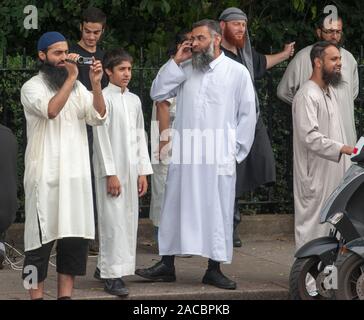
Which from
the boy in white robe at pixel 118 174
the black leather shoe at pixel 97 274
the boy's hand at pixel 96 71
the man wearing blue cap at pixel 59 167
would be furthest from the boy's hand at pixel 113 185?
the boy's hand at pixel 96 71

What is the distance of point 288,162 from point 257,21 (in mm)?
1486

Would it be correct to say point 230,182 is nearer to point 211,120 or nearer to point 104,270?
point 211,120

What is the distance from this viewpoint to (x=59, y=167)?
9.84 meters

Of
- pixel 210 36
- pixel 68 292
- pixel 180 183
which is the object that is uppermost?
pixel 210 36

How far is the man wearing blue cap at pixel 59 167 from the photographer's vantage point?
9828 mm

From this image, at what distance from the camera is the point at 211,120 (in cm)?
1088

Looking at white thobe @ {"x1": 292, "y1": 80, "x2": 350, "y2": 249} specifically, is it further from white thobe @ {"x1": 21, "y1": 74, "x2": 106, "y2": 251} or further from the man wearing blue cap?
white thobe @ {"x1": 21, "y1": 74, "x2": 106, "y2": 251}

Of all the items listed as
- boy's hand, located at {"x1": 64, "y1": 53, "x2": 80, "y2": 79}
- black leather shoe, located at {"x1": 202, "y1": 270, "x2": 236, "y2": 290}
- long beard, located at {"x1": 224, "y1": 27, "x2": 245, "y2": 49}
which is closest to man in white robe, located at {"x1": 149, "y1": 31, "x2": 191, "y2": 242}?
long beard, located at {"x1": 224, "y1": 27, "x2": 245, "y2": 49}

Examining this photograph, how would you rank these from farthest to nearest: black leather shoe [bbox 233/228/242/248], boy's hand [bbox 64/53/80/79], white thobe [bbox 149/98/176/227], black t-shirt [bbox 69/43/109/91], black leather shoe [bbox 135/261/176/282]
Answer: black leather shoe [bbox 233/228/242/248] < white thobe [bbox 149/98/176/227] < black t-shirt [bbox 69/43/109/91] < black leather shoe [bbox 135/261/176/282] < boy's hand [bbox 64/53/80/79]

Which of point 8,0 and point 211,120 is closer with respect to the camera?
point 211,120

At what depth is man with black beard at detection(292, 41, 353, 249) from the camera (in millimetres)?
11062

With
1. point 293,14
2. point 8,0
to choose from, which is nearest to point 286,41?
point 293,14

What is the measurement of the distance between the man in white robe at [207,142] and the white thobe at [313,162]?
41 cm

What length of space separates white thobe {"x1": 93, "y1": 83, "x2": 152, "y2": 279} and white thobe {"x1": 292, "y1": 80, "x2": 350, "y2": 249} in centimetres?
128
